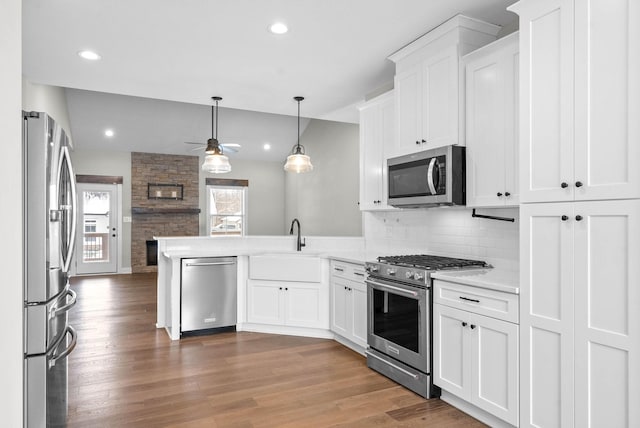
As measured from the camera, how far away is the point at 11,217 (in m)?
1.69

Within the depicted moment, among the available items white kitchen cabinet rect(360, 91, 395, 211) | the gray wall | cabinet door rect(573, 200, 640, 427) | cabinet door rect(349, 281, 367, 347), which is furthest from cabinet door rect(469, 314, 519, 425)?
the gray wall

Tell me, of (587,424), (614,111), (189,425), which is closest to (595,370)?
(587,424)

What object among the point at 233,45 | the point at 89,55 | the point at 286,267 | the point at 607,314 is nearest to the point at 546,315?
the point at 607,314

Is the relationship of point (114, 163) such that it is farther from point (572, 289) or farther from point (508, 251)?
point (572, 289)

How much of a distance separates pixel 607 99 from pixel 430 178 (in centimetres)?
133

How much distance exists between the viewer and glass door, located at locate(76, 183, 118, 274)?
29.3 ft

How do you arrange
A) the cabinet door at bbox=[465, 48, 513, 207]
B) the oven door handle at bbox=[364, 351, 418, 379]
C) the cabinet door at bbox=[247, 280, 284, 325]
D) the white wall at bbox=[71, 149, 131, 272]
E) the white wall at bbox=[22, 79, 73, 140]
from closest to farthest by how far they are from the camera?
the cabinet door at bbox=[465, 48, 513, 207]
the oven door handle at bbox=[364, 351, 418, 379]
the white wall at bbox=[22, 79, 73, 140]
the cabinet door at bbox=[247, 280, 284, 325]
the white wall at bbox=[71, 149, 131, 272]

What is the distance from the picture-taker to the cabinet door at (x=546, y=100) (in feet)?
6.52

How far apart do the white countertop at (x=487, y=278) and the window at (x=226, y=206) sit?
8.06 meters

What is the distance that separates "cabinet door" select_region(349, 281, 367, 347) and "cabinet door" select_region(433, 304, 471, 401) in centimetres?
95

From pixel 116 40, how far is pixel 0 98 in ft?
6.54

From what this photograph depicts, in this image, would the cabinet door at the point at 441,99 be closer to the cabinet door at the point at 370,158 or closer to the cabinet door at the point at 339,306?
the cabinet door at the point at 370,158

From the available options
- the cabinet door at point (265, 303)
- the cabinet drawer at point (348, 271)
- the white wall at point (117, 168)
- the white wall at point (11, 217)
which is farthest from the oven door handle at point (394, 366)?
the white wall at point (117, 168)

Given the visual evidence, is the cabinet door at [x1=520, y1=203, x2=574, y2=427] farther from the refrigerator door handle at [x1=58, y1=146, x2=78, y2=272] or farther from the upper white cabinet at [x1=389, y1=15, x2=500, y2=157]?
the refrigerator door handle at [x1=58, y1=146, x2=78, y2=272]
